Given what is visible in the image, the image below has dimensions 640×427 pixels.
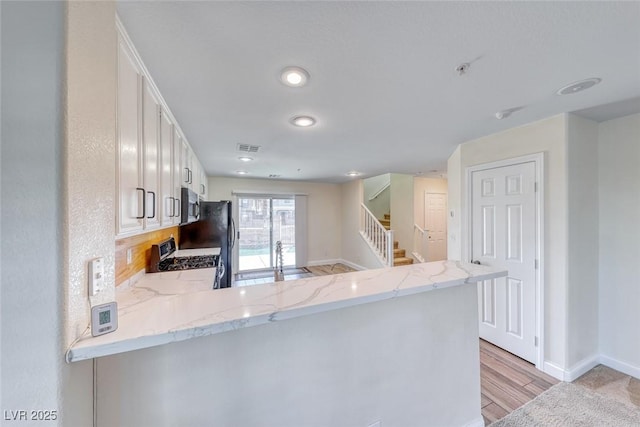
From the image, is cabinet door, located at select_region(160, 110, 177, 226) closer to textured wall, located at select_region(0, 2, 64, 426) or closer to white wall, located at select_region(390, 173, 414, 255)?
textured wall, located at select_region(0, 2, 64, 426)

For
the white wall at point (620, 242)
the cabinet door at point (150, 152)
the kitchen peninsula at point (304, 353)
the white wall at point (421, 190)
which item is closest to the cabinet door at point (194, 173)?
the cabinet door at point (150, 152)

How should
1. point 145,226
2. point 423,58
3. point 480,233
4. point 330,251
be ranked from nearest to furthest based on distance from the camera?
point 423,58
point 145,226
point 480,233
point 330,251

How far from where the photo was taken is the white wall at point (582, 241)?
2.15 meters

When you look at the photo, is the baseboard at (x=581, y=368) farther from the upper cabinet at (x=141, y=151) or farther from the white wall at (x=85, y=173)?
the upper cabinet at (x=141, y=151)

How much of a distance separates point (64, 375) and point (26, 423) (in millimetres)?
114

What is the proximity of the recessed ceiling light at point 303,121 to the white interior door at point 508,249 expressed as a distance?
2.06 meters

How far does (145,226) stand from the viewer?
1.44 meters

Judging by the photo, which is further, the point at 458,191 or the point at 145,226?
the point at 458,191

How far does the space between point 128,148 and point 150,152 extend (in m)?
0.36

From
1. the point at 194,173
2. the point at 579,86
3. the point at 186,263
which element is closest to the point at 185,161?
the point at 194,173

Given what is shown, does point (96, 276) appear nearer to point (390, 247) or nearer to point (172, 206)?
point (172, 206)

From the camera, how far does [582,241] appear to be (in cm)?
224

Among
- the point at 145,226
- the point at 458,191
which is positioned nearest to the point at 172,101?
the point at 145,226

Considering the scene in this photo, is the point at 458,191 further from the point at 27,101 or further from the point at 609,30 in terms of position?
the point at 27,101
